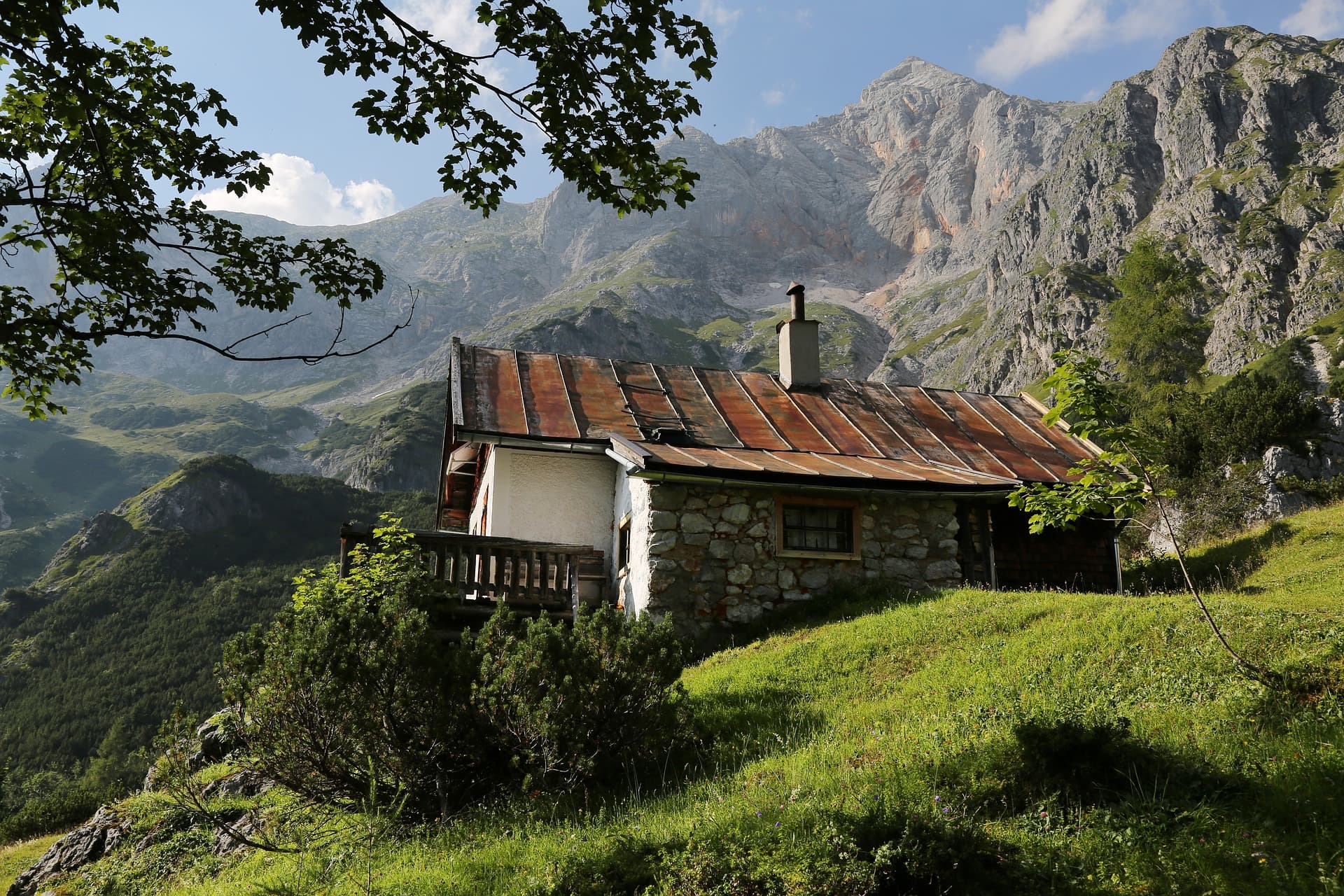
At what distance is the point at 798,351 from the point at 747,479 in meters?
7.68

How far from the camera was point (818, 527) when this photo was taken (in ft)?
43.4

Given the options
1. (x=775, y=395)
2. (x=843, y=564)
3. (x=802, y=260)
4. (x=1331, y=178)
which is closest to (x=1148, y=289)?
(x=775, y=395)

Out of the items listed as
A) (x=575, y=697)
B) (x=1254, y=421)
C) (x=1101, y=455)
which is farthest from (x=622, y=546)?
(x=1254, y=421)

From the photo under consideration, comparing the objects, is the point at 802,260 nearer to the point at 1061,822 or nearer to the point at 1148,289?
the point at 1148,289

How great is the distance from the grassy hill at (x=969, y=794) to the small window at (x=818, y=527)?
3.98 meters

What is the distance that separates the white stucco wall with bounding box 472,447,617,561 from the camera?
14578 mm

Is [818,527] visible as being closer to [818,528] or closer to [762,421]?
[818,528]

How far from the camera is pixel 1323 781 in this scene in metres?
4.58

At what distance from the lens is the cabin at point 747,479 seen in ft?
40.9

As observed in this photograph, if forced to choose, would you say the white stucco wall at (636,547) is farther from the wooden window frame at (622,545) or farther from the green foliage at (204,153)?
the green foliage at (204,153)

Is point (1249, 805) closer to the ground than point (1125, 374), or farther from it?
closer to the ground

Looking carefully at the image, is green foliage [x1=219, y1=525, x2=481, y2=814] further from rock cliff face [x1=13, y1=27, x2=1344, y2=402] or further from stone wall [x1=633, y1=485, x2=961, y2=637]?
rock cliff face [x1=13, y1=27, x2=1344, y2=402]

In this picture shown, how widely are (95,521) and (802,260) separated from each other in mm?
160608

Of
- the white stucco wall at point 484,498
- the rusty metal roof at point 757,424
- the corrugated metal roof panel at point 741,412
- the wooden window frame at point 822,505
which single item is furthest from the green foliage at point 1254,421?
the white stucco wall at point 484,498
